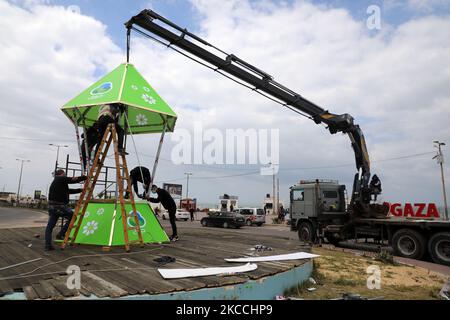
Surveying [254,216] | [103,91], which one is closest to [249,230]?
[254,216]

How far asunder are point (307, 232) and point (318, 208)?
1.49 metres

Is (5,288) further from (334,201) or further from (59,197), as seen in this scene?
(334,201)

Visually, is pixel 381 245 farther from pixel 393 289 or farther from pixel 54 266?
pixel 54 266

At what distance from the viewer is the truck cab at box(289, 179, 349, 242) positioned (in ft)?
52.3

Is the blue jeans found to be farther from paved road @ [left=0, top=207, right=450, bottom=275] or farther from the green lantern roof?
paved road @ [left=0, top=207, right=450, bottom=275]

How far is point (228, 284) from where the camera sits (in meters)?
4.64

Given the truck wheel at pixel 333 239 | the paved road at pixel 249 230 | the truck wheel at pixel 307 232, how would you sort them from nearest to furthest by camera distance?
the paved road at pixel 249 230
the truck wheel at pixel 333 239
the truck wheel at pixel 307 232

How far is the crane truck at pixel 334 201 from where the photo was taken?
12133 mm

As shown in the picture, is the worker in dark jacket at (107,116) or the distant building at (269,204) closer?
the worker in dark jacket at (107,116)

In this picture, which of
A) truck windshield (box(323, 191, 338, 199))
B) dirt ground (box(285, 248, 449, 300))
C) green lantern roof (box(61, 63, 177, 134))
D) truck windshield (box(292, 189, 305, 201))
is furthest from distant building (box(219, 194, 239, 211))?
dirt ground (box(285, 248, 449, 300))

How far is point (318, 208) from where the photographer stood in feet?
52.4

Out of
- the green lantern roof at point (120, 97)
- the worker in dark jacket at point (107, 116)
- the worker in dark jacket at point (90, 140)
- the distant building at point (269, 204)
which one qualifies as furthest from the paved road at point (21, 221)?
the distant building at point (269, 204)

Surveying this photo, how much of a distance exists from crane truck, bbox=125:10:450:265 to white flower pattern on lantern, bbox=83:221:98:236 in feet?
22.2

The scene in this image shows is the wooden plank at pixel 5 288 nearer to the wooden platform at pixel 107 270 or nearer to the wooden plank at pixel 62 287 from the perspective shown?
the wooden platform at pixel 107 270
